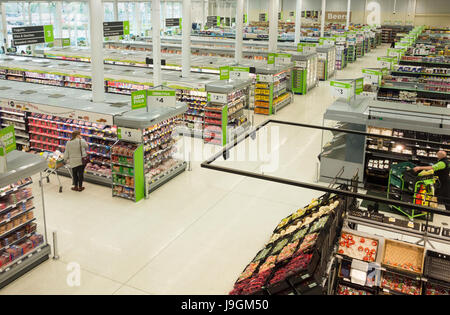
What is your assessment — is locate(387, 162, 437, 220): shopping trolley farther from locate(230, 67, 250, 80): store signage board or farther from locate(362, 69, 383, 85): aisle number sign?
locate(362, 69, 383, 85): aisle number sign

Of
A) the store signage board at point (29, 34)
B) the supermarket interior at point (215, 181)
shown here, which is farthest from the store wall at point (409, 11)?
the store signage board at point (29, 34)

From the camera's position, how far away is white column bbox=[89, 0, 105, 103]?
10.9m

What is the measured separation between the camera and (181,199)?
1041cm

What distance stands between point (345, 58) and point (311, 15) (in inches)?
830

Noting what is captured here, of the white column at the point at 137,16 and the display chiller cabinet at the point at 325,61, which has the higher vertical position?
the white column at the point at 137,16

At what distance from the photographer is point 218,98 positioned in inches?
547

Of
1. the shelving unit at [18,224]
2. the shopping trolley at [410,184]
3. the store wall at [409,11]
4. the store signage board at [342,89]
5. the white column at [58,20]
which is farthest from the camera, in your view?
the store wall at [409,11]

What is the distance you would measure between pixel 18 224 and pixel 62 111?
184 inches

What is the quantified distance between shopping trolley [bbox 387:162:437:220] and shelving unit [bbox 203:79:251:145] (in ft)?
18.1

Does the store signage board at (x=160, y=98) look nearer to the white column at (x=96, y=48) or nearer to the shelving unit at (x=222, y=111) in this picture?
the white column at (x=96, y=48)

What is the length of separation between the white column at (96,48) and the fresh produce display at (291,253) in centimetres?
679

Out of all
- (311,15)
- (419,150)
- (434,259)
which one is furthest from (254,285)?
(311,15)

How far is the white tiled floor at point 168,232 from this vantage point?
727 cm
